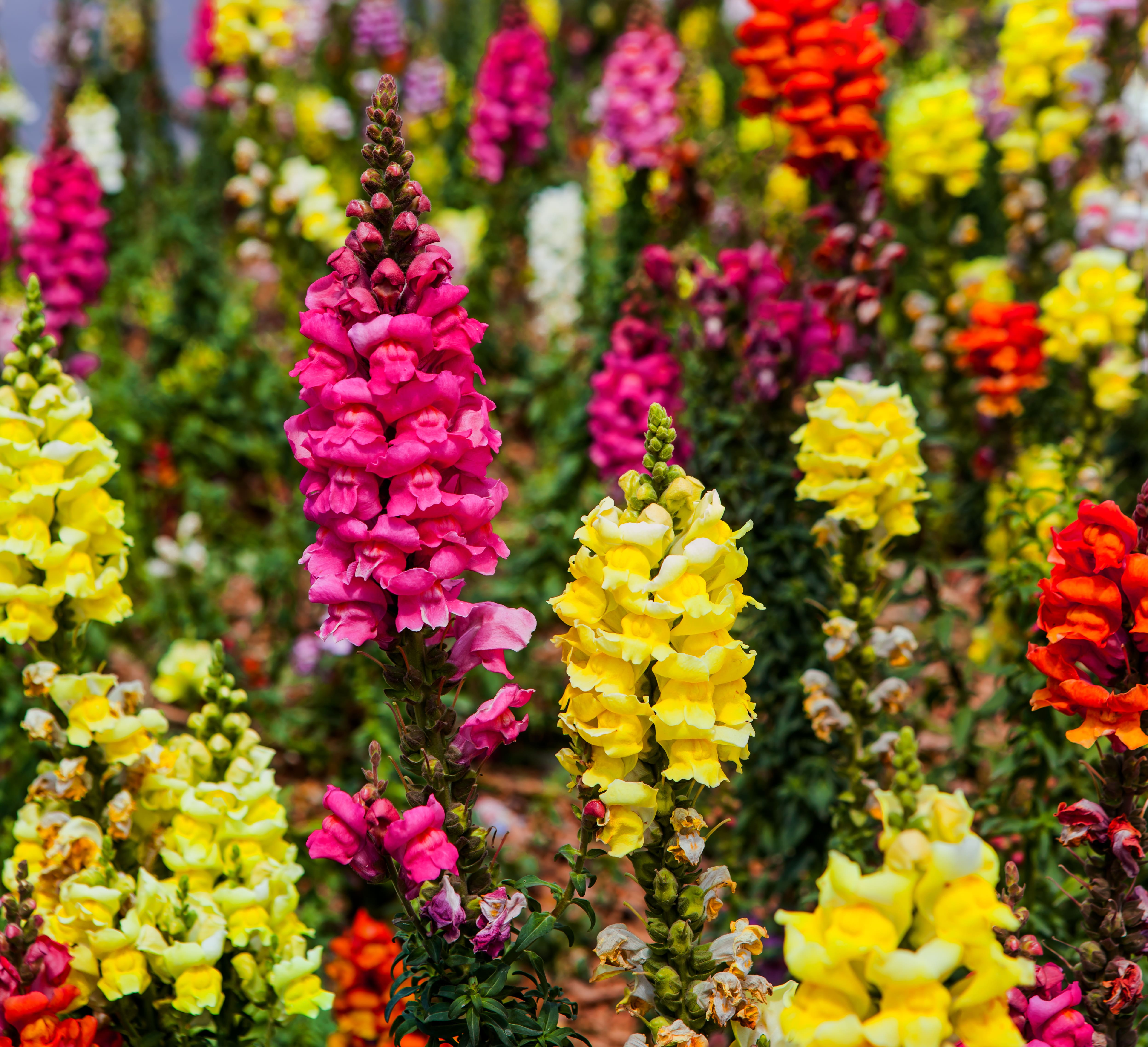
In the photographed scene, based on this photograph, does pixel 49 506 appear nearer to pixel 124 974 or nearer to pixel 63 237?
pixel 124 974

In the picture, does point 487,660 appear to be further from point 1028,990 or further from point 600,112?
point 600,112

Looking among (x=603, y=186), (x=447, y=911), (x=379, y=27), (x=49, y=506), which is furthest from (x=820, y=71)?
(x=379, y=27)

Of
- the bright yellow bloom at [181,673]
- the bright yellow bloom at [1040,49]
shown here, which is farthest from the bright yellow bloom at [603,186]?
the bright yellow bloom at [181,673]

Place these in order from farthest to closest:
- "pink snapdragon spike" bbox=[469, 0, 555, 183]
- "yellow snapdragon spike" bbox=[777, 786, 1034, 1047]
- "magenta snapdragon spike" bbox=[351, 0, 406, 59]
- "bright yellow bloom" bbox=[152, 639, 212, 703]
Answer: "magenta snapdragon spike" bbox=[351, 0, 406, 59], "pink snapdragon spike" bbox=[469, 0, 555, 183], "bright yellow bloom" bbox=[152, 639, 212, 703], "yellow snapdragon spike" bbox=[777, 786, 1034, 1047]

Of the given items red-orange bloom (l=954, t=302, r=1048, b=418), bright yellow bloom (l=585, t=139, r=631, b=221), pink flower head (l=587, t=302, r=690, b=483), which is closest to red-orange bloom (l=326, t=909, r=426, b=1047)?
pink flower head (l=587, t=302, r=690, b=483)

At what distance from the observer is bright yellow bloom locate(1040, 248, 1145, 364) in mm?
4898

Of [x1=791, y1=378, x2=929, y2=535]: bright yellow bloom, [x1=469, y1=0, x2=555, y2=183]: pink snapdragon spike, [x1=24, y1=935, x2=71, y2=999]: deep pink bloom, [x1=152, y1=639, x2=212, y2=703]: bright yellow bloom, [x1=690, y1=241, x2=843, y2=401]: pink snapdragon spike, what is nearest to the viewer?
[x1=24, y1=935, x2=71, y2=999]: deep pink bloom

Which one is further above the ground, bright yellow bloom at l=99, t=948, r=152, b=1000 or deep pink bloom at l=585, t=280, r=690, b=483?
deep pink bloom at l=585, t=280, r=690, b=483

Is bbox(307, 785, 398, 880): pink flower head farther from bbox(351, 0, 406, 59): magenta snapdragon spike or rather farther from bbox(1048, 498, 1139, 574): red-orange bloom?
bbox(351, 0, 406, 59): magenta snapdragon spike

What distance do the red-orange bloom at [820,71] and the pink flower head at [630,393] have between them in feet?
2.99

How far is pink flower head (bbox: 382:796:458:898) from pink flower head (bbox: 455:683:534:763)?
157mm

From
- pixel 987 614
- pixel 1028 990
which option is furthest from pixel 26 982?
pixel 987 614

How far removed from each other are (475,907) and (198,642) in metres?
3.15

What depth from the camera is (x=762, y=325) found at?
14.0ft
